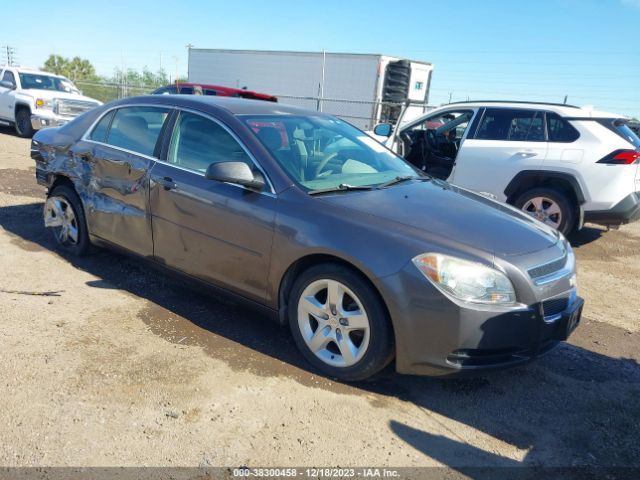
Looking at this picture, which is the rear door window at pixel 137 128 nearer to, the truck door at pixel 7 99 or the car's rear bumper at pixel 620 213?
the car's rear bumper at pixel 620 213

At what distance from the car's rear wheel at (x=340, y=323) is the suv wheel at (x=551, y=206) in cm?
405

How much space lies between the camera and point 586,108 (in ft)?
21.7

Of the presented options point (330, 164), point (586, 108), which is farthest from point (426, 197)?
point (586, 108)

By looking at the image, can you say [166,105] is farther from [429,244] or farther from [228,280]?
[429,244]

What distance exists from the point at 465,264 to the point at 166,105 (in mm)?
2738

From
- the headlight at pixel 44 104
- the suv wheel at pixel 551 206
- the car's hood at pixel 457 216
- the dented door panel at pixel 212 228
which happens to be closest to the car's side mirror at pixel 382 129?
the suv wheel at pixel 551 206

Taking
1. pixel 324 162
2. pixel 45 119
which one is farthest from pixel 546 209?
pixel 45 119

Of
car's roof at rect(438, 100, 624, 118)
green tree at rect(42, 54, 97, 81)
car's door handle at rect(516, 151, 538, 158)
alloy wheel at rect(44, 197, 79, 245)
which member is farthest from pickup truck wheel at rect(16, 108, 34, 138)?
green tree at rect(42, 54, 97, 81)

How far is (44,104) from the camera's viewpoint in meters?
13.2

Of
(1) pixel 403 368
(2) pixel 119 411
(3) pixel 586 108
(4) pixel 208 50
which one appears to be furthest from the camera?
(4) pixel 208 50

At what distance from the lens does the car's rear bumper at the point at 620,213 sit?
6.16 meters

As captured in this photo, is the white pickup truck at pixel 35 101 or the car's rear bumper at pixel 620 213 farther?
the white pickup truck at pixel 35 101

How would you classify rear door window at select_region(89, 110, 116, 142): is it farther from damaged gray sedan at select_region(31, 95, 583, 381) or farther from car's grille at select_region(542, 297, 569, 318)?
car's grille at select_region(542, 297, 569, 318)

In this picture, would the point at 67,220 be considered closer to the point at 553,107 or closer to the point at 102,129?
the point at 102,129
